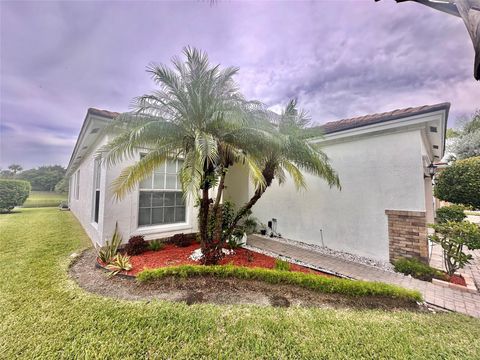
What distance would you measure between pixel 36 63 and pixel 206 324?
12578 millimetres

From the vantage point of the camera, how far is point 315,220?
8695 mm

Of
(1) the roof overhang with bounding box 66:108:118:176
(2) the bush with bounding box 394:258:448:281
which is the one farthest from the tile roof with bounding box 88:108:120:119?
(2) the bush with bounding box 394:258:448:281

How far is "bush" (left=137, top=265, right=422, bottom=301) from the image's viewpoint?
15.3ft

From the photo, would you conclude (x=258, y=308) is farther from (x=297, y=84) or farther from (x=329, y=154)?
(x=297, y=84)

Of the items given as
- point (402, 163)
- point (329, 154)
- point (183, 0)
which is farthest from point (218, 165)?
point (402, 163)

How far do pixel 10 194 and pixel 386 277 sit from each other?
Answer: 91.8ft

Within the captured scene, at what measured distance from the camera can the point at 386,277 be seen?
5.80 meters

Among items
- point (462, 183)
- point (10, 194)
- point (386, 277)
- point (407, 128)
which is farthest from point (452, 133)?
point (10, 194)

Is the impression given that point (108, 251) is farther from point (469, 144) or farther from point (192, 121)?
point (469, 144)

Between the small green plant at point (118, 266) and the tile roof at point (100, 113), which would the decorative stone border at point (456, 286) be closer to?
the small green plant at point (118, 266)

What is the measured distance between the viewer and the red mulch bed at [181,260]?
592 cm

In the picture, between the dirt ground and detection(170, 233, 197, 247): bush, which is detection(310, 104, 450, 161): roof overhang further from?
detection(170, 233, 197, 247): bush

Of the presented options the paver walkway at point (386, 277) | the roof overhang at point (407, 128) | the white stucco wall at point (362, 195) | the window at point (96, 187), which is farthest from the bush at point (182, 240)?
the roof overhang at point (407, 128)

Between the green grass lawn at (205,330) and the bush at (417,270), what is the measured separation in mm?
1874
